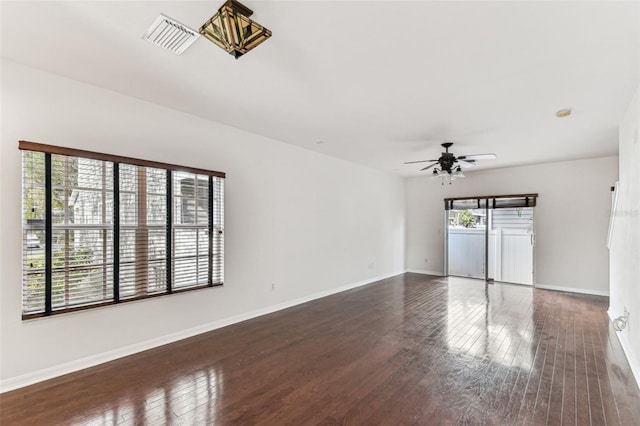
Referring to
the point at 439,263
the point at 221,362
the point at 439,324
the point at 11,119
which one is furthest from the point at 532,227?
the point at 11,119

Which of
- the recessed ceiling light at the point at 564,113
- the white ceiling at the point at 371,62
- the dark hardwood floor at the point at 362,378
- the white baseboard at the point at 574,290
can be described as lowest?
the white baseboard at the point at 574,290

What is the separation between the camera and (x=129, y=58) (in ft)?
8.34

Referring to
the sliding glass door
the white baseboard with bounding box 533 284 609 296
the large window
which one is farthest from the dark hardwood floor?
the sliding glass door

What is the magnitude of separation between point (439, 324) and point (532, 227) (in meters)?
4.25

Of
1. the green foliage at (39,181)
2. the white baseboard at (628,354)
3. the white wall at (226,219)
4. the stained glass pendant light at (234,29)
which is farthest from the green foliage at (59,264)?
the white baseboard at (628,354)

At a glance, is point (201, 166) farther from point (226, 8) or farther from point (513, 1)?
point (513, 1)

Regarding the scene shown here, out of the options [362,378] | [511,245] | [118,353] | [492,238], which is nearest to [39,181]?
[118,353]

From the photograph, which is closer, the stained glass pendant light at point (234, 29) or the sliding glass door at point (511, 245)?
the stained glass pendant light at point (234, 29)

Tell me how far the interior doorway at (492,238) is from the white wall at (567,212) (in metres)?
0.18

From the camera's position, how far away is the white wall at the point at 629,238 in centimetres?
293

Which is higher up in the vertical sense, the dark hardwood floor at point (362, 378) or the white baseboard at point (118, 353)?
the white baseboard at point (118, 353)

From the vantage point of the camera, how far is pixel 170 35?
7.13 ft

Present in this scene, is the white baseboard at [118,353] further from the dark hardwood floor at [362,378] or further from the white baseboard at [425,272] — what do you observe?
the white baseboard at [425,272]

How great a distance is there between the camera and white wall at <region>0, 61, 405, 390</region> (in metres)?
2.65
